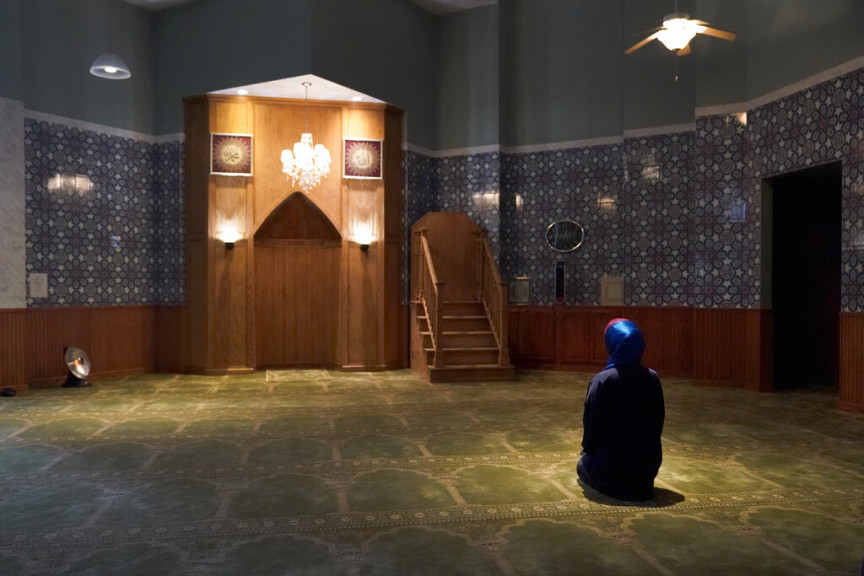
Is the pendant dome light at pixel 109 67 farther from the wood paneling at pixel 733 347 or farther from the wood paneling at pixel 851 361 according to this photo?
the wood paneling at pixel 851 361

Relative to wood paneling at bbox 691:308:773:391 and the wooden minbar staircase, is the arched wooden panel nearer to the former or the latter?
the wooden minbar staircase

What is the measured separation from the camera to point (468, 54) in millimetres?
10484

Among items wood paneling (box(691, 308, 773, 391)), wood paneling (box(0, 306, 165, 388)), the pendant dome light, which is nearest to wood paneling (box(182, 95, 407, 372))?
wood paneling (box(0, 306, 165, 388))

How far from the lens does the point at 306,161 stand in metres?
8.77

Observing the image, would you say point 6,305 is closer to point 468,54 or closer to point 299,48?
point 299,48

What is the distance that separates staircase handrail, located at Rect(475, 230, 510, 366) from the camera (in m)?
9.05

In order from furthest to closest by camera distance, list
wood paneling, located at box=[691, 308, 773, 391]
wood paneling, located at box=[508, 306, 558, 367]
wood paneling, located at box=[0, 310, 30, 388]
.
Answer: wood paneling, located at box=[508, 306, 558, 367] → wood paneling, located at box=[691, 308, 773, 391] → wood paneling, located at box=[0, 310, 30, 388]

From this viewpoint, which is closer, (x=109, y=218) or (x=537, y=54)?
(x=109, y=218)

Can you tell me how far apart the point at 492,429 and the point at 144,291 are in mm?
6111

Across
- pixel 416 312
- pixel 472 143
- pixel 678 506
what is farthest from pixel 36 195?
pixel 678 506

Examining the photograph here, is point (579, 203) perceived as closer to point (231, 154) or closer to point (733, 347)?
point (733, 347)

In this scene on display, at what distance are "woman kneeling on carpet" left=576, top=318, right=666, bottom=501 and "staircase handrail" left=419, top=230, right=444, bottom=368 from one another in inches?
192

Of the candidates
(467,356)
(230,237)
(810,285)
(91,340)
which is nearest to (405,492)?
(467,356)

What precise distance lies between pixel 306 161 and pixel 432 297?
249cm
